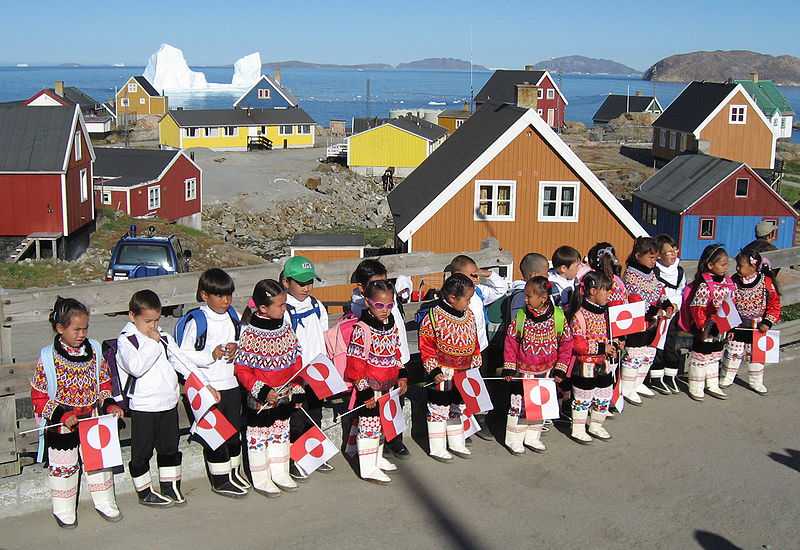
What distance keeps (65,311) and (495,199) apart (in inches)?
906

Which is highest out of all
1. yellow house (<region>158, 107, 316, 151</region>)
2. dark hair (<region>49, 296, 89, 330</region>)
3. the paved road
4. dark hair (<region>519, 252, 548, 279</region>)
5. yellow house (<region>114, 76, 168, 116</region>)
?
yellow house (<region>114, 76, 168, 116</region>)

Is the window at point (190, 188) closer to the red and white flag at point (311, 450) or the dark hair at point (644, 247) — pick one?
the dark hair at point (644, 247)

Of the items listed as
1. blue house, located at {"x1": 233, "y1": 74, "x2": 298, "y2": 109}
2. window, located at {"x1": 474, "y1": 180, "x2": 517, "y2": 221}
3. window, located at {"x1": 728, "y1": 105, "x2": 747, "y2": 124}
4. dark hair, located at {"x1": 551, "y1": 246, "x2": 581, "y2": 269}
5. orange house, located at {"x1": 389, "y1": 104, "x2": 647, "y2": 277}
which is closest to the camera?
dark hair, located at {"x1": 551, "y1": 246, "x2": 581, "y2": 269}

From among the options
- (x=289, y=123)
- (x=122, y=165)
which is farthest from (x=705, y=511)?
(x=289, y=123)

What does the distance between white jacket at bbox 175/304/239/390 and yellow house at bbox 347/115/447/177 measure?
2828 inches

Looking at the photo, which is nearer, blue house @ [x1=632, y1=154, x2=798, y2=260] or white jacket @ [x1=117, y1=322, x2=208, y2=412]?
white jacket @ [x1=117, y1=322, x2=208, y2=412]

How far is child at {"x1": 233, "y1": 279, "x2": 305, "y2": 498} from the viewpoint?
679 cm

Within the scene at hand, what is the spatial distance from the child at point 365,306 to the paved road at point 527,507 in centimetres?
18

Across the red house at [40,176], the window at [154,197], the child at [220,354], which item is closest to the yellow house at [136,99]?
the window at [154,197]

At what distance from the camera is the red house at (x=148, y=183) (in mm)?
46562

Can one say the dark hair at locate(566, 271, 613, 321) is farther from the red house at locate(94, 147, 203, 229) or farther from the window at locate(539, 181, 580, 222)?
the red house at locate(94, 147, 203, 229)

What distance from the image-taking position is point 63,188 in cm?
3812

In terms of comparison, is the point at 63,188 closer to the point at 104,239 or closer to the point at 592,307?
the point at 104,239

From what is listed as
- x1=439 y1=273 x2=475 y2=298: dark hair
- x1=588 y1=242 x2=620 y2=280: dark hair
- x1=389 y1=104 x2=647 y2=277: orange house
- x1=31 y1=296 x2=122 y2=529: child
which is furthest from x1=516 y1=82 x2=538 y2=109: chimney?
x1=31 y1=296 x2=122 y2=529: child
